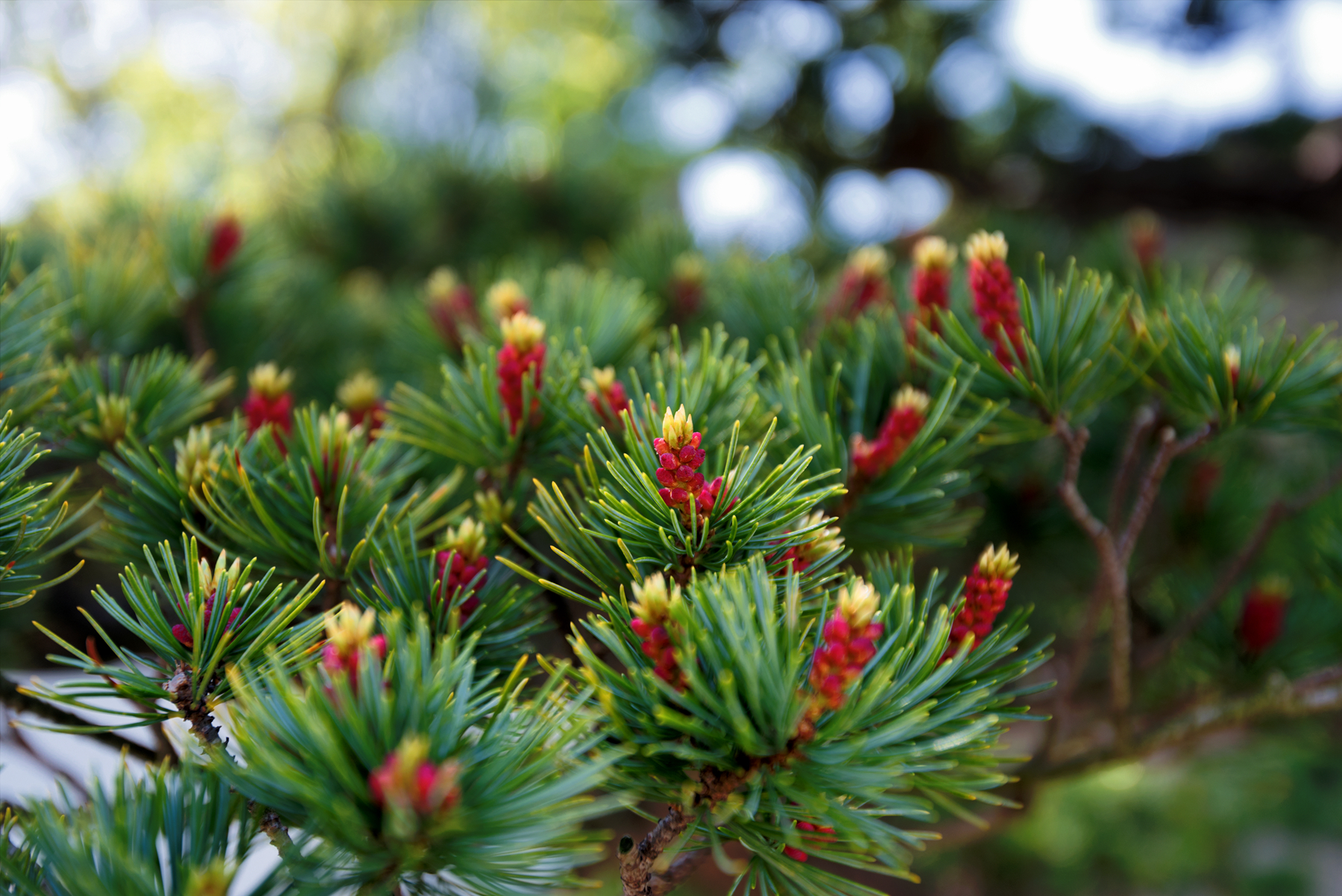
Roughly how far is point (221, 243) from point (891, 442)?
61 centimetres

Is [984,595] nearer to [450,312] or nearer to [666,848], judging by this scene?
[666,848]

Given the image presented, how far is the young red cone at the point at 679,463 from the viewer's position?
0.31 m

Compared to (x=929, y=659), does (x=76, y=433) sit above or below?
above

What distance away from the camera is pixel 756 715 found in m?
0.27

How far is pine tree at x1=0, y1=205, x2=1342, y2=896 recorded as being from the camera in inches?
10.4

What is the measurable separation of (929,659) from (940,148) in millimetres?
1229

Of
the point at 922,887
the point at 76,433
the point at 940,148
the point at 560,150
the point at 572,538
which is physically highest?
the point at 560,150

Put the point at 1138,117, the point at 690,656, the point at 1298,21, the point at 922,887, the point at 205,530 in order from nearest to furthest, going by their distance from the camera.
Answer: the point at 690,656 < the point at 205,530 < the point at 1298,21 < the point at 1138,117 < the point at 922,887

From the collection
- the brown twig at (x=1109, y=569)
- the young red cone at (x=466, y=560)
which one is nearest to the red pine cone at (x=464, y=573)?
the young red cone at (x=466, y=560)

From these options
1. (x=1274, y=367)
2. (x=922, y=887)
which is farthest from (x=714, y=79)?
(x=922, y=887)

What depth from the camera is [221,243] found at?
686 mm

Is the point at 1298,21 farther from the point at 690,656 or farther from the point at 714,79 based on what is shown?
the point at 690,656

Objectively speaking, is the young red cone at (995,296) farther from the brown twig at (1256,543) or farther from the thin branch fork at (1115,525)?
the brown twig at (1256,543)

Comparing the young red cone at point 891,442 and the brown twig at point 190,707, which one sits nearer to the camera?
the brown twig at point 190,707
